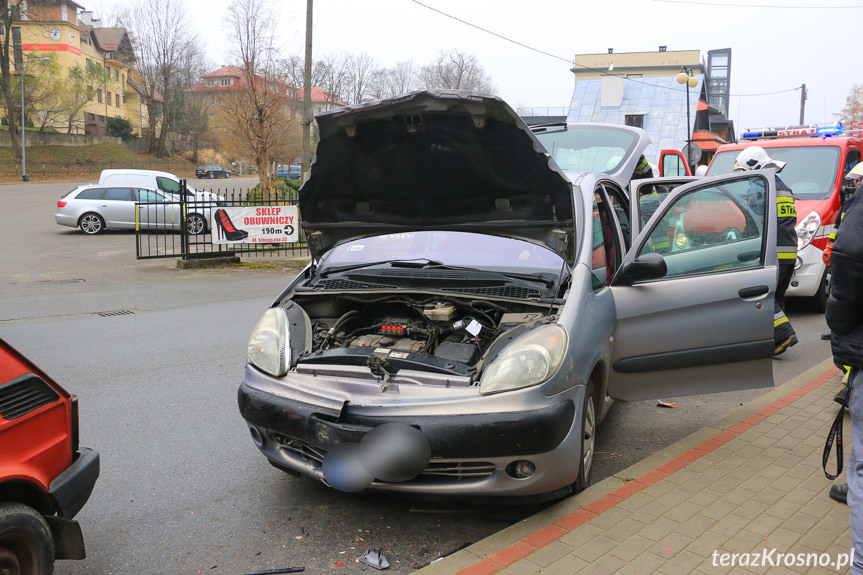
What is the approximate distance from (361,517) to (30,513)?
1665 millimetres

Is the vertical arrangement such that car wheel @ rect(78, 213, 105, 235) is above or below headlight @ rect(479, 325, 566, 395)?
below

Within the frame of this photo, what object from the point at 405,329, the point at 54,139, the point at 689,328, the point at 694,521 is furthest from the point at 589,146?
the point at 54,139

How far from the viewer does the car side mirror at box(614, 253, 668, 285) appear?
14.3 ft

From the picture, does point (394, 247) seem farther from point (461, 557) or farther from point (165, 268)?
point (165, 268)

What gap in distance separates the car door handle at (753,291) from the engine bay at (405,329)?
152 cm

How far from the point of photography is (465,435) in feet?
10.8

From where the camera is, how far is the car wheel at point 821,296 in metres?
9.17

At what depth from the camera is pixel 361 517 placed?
376cm

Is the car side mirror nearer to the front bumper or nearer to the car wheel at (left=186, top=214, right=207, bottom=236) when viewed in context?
the front bumper

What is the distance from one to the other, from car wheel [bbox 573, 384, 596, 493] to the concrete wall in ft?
205

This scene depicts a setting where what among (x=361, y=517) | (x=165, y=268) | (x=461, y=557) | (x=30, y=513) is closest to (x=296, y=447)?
(x=361, y=517)

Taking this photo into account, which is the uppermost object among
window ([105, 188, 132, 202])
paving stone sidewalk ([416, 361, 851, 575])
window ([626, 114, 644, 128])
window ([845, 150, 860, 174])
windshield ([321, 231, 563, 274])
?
window ([626, 114, 644, 128])

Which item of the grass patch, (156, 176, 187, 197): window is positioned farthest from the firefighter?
the grass patch

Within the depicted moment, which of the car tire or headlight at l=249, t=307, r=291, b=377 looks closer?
the car tire
